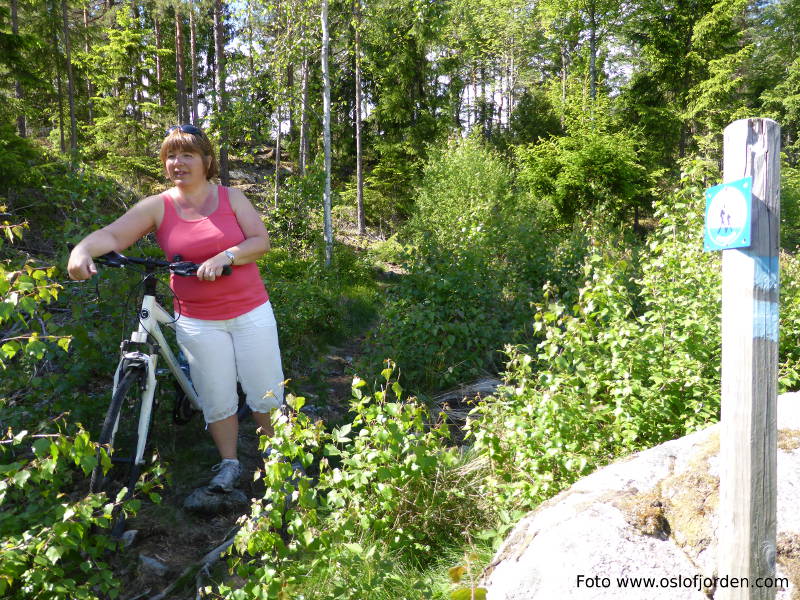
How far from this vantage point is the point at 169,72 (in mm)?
25922

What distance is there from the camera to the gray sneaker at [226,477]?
3.21m

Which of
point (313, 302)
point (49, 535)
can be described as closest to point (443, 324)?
point (313, 302)

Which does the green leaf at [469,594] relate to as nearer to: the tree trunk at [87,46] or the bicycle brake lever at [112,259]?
the bicycle brake lever at [112,259]

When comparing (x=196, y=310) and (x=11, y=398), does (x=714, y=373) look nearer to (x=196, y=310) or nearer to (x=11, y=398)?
(x=196, y=310)

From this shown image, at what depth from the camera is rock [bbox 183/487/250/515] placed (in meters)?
3.18

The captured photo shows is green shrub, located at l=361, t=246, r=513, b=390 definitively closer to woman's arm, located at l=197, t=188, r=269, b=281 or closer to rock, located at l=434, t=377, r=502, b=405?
rock, located at l=434, t=377, r=502, b=405

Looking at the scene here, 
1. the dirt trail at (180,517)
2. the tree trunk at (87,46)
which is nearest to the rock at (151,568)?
the dirt trail at (180,517)

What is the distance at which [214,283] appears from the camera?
3025 millimetres

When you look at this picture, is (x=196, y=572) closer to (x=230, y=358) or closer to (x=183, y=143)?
(x=230, y=358)

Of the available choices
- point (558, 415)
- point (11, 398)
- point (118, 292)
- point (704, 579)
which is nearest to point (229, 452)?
point (11, 398)

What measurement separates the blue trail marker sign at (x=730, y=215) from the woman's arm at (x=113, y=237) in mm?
2417

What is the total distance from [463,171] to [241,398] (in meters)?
10.9

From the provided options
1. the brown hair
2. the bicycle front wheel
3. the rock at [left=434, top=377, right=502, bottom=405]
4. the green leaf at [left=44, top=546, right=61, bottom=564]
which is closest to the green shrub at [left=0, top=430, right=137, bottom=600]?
the green leaf at [left=44, top=546, right=61, bottom=564]

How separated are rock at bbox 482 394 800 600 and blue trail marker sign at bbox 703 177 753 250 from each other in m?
0.89
